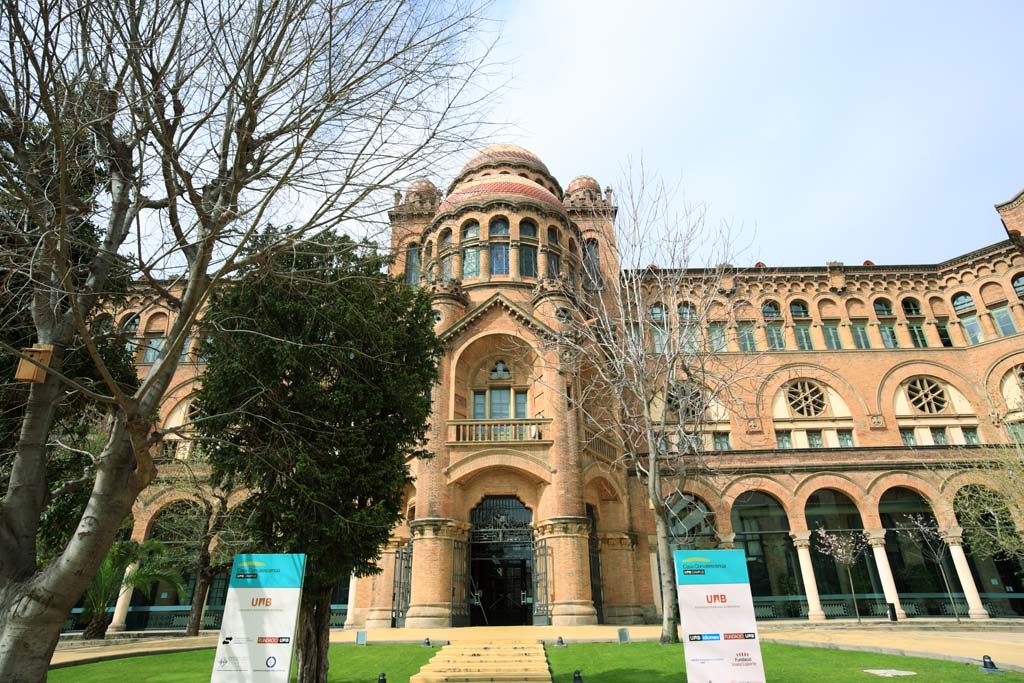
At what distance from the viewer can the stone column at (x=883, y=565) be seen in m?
24.2

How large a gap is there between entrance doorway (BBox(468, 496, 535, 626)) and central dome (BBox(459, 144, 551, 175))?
19.1 meters

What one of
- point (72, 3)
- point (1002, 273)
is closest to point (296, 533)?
point (72, 3)

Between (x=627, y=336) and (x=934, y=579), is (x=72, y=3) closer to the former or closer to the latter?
(x=627, y=336)

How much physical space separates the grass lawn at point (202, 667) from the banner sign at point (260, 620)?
473cm

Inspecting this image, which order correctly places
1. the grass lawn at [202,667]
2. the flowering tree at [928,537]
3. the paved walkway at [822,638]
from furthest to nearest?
the flowering tree at [928,537], the paved walkway at [822,638], the grass lawn at [202,667]

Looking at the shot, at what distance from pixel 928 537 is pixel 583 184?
2600 centimetres

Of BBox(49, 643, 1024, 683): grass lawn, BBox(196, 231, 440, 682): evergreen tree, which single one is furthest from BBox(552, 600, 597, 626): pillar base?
BBox(196, 231, 440, 682): evergreen tree

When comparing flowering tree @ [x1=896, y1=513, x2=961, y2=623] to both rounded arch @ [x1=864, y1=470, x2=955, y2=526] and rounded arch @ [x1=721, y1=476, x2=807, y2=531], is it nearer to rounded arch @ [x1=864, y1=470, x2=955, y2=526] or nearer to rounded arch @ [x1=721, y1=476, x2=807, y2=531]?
rounded arch @ [x1=864, y1=470, x2=955, y2=526]

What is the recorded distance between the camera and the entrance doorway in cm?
2214

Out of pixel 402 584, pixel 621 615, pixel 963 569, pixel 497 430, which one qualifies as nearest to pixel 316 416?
pixel 497 430

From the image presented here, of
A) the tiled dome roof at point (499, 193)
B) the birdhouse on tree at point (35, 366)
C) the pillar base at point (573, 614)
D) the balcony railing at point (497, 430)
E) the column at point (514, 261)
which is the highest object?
the tiled dome roof at point (499, 193)

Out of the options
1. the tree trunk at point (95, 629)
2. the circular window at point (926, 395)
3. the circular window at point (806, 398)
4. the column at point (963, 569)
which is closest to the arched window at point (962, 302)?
the circular window at point (926, 395)

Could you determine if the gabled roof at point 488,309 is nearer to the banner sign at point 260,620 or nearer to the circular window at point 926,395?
the banner sign at point 260,620

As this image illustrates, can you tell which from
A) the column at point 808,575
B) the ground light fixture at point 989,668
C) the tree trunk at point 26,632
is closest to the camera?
the tree trunk at point 26,632
